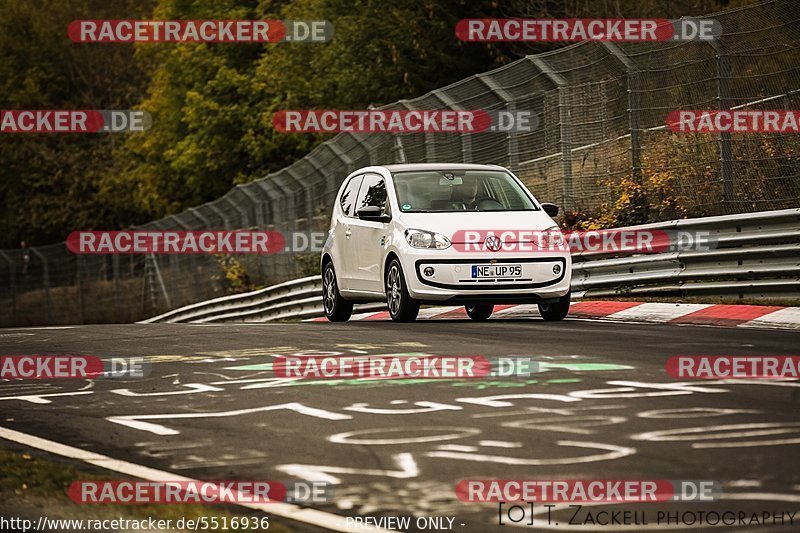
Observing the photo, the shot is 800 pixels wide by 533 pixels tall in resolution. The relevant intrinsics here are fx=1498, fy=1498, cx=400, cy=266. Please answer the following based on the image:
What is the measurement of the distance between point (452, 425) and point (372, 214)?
8.22 m

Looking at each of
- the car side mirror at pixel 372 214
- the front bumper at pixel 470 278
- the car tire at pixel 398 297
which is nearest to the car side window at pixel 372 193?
the car side mirror at pixel 372 214

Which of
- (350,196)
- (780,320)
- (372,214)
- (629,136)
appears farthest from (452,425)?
(629,136)

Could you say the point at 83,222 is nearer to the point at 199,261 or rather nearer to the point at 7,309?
the point at 7,309

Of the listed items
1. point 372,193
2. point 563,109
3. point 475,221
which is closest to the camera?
point 475,221

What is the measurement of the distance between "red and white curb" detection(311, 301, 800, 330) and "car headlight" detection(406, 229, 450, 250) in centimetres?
201

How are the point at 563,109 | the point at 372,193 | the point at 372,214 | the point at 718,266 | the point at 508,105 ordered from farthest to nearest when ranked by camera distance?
the point at 508,105 < the point at 563,109 < the point at 372,193 < the point at 372,214 < the point at 718,266

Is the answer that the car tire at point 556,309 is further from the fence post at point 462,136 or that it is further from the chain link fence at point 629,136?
the fence post at point 462,136

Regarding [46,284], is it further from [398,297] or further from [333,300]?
[398,297]

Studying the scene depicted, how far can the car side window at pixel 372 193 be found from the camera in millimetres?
16734

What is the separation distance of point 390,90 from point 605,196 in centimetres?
2500

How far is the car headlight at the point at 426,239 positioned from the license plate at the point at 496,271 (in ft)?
1.31

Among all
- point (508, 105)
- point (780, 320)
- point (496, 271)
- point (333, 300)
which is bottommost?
A: point (780, 320)

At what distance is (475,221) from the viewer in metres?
15.4

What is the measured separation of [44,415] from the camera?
9.05 metres
